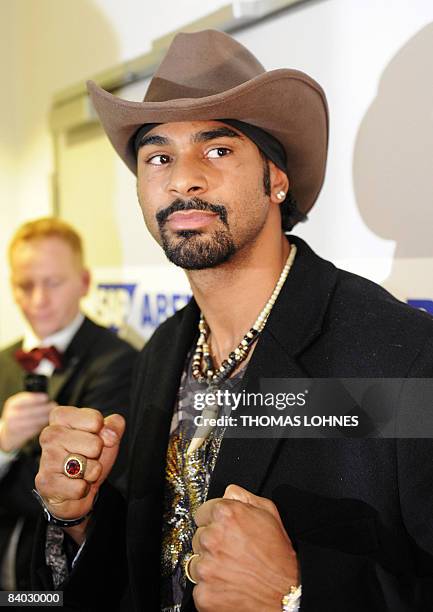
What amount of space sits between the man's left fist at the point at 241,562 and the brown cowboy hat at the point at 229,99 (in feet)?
1.50

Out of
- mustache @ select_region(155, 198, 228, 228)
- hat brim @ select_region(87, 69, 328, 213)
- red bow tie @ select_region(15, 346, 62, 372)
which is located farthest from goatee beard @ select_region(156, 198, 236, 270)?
red bow tie @ select_region(15, 346, 62, 372)

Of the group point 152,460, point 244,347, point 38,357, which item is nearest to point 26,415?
point 38,357

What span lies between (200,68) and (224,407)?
42cm

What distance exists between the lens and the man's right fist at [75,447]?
0.92 m

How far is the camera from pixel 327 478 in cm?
86

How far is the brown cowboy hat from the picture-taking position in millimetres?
932

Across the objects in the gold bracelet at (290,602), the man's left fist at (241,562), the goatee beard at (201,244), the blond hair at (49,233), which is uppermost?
the blond hair at (49,233)

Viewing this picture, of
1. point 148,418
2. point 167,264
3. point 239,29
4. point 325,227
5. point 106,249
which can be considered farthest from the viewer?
point 106,249

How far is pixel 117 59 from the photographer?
A: 1793mm

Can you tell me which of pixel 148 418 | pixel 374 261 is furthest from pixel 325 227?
pixel 148 418

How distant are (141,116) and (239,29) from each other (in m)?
0.47

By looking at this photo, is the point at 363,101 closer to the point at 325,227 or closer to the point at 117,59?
the point at 325,227

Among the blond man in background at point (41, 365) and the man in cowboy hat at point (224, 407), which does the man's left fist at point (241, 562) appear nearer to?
the man in cowboy hat at point (224, 407)

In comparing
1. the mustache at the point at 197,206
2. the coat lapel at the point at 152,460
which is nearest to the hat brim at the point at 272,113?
the mustache at the point at 197,206
